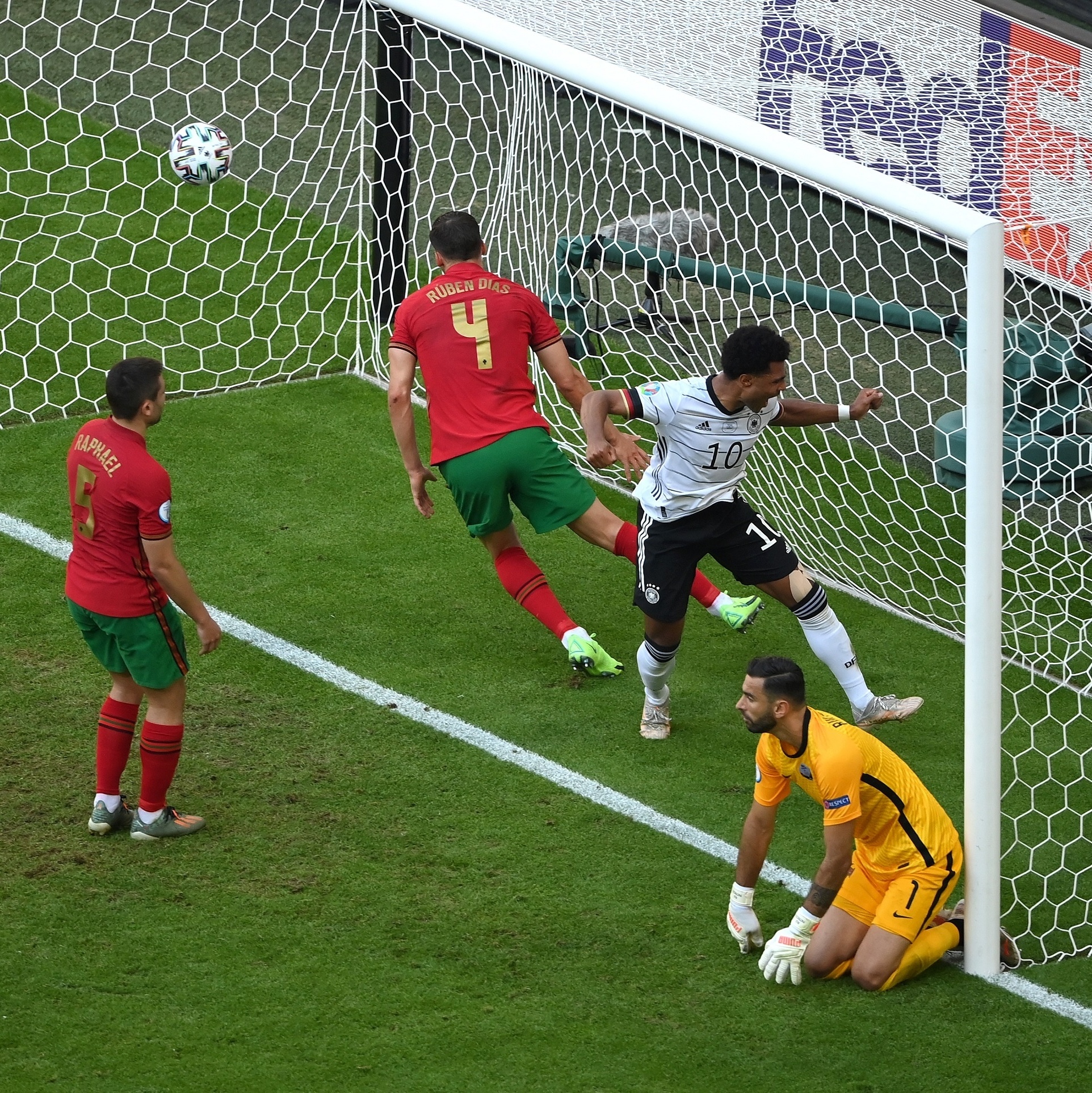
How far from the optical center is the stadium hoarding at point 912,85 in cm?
745

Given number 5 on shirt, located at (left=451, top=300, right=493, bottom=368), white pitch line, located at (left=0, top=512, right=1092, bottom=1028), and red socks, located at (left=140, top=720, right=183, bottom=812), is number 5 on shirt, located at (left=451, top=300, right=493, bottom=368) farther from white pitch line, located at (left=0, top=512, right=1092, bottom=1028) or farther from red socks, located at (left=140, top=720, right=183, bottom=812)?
red socks, located at (left=140, top=720, right=183, bottom=812)

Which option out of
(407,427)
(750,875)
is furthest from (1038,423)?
(750,875)

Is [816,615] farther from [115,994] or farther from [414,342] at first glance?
[115,994]

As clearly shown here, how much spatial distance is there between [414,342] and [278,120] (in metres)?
5.45

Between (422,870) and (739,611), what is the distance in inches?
81.5

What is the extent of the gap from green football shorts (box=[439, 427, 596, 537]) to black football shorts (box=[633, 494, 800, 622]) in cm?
56

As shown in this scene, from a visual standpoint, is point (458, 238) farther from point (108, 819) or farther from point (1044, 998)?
point (1044, 998)

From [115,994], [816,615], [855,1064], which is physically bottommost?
[115,994]

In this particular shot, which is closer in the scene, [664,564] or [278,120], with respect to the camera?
[664,564]

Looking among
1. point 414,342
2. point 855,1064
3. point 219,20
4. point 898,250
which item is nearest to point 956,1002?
point 855,1064

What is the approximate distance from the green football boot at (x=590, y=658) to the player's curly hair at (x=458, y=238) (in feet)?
5.16

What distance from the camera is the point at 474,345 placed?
6113 millimetres

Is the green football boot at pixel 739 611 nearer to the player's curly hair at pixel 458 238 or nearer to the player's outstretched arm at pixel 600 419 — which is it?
the player's outstretched arm at pixel 600 419

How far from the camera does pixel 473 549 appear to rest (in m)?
7.38
